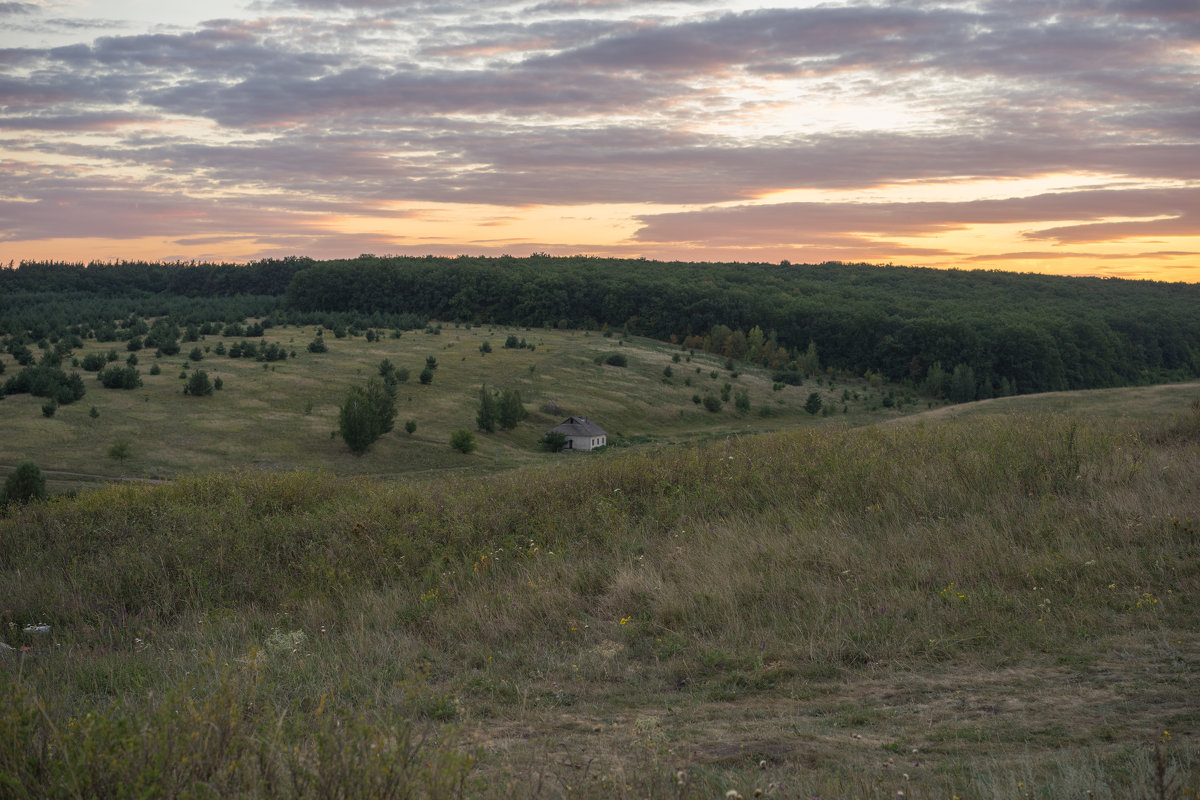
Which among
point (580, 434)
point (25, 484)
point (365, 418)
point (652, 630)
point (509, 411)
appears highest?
point (652, 630)

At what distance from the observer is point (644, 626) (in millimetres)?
6527

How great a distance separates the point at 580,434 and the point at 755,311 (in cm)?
8533

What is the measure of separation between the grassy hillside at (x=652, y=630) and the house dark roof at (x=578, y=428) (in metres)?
60.8

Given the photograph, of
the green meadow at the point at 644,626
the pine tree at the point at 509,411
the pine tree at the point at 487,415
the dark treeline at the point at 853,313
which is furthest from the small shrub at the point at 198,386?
the dark treeline at the point at 853,313

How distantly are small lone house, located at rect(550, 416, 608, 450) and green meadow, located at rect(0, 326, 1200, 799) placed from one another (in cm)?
5809

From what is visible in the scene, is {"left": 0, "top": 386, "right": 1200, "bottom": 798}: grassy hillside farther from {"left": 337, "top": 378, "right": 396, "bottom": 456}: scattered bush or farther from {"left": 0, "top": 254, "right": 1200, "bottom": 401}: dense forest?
{"left": 0, "top": 254, "right": 1200, "bottom": 401}: dense forest

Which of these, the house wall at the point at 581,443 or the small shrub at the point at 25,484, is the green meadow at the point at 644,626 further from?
the house wall at the point at 581,443

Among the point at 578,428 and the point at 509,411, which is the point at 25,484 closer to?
the point at 509,411

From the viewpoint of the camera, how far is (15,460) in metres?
47.4

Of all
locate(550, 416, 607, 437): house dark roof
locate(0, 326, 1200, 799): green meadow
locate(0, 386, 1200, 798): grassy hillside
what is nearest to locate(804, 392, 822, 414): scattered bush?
locate(550, 416, 607, 437): house dark roof

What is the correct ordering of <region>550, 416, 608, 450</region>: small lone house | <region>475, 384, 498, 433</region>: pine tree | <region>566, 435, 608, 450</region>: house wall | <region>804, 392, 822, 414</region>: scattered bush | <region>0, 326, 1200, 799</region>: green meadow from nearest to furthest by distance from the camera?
<region>0, 326, 1200, 799</region>: green meadow
<region>475, 384, 498, 433</region>: pine tree
<region>566, 435, 608, 450</region>: house wall
<region>550, 416, 608, 450</region>: small lone house
<region>804, 392, 822, 414</region>: scattered bush

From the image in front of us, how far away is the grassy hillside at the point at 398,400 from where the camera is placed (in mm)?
53562

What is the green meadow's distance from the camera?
3.68 metres

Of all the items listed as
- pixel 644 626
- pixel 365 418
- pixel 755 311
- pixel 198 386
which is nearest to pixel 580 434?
pixel 365 418
